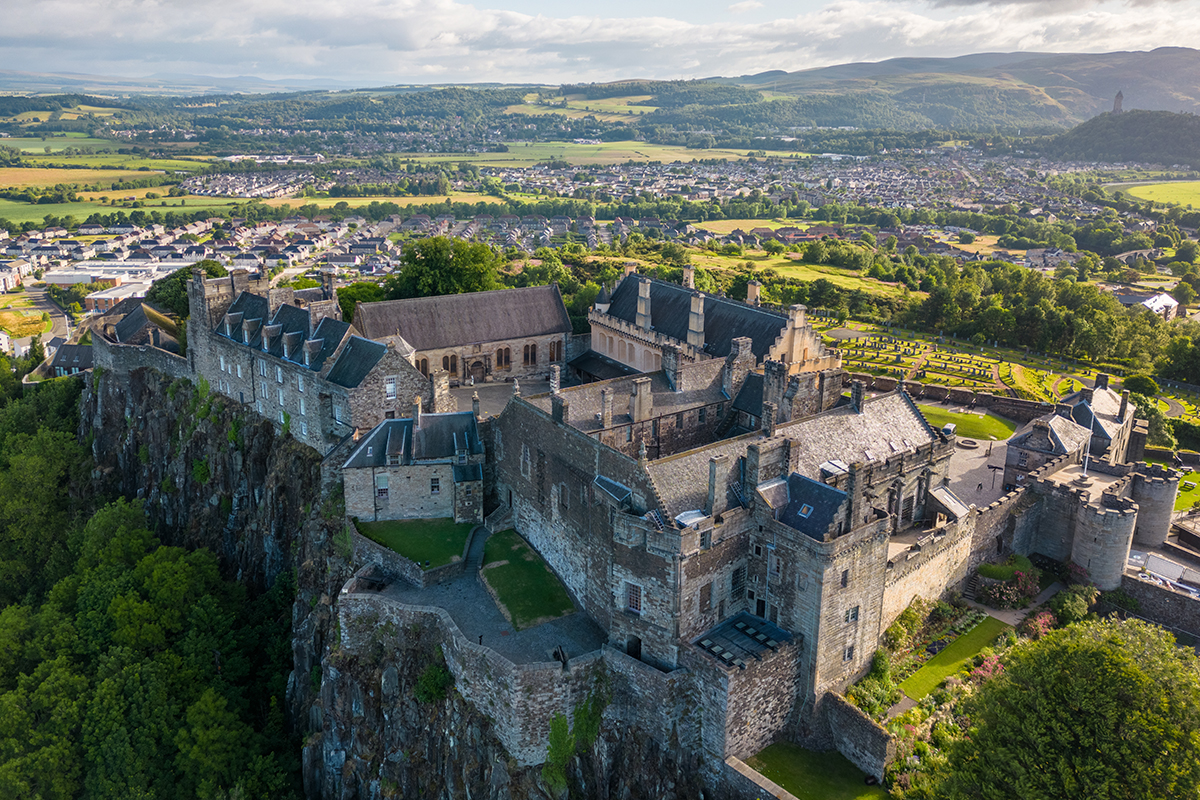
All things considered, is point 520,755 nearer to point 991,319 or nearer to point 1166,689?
point 1166,689

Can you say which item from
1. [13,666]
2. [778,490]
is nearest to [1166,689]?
[778,490]

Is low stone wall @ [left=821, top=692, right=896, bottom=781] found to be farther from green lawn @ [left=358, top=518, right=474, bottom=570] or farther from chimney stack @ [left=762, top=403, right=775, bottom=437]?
green lawn @ [left=358, top=518, right=474, bottom=570]

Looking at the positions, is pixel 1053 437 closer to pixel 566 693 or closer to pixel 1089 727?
pixel 1089 727

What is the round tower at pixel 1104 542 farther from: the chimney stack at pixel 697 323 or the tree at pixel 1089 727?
the chimney stack at pixel 697 323

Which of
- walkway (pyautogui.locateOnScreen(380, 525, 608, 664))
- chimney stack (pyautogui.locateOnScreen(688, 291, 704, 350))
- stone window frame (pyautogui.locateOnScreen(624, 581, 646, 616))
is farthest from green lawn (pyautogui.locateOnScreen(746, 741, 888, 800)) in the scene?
chimney stack (pyautogui.locateOnScreen(688, 291, 704, 350))

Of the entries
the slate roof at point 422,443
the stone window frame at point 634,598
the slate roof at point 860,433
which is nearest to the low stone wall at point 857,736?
the stone window frame at point 634,598

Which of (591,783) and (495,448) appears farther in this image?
(495,448)

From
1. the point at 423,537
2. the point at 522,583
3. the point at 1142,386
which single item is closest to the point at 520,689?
the point at 522,583
